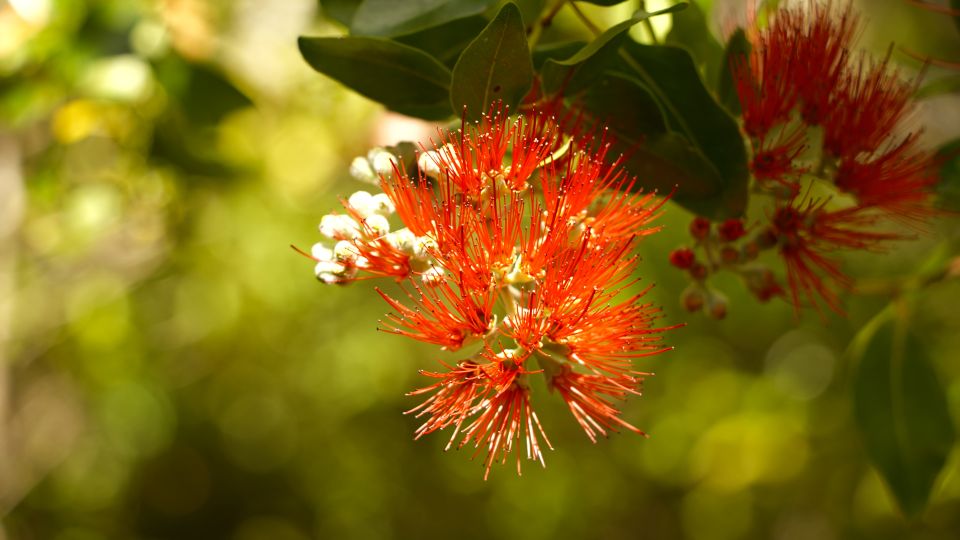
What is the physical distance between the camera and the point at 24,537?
382 centimetres

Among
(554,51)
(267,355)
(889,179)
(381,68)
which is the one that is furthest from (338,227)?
(267,355)

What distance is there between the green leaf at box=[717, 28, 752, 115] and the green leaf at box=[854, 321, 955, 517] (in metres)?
0.57

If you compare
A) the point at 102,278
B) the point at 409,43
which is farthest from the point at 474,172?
the point at 102,278

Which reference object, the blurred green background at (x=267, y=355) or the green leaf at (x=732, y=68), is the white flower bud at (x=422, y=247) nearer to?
the green leaf at (x=732, y=68)

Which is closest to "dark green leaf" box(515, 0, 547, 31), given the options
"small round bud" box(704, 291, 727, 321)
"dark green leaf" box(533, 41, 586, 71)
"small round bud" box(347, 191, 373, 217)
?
"dark green leaf" box(533, 41, 586, 71)

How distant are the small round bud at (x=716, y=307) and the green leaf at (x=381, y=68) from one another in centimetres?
38

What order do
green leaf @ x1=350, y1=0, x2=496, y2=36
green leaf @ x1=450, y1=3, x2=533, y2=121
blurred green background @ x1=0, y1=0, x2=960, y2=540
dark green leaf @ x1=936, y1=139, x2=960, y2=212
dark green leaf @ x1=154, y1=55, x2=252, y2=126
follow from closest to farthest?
green leaf @ x1=450, y1=3, x2=533, y2=121 < green leaf @ x1=350, y1=0, x2=496, y2=36 < dark green leaf @ x1=936, y1=139, x2=960, y2=212 < dark green leaf @ x1=154, y1=55, x2=252, y2=126 < blurred green background @ x1=0, y1=0, x2=960, y2=540

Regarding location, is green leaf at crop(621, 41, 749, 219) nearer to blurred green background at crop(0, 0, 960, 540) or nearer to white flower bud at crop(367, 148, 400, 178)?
white flower bud at crop(367, 148, 400, 178)

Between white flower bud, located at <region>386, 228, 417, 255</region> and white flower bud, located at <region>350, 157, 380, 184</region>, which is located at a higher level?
white flower bud, located at <region>350, 157, 380, 184</region>

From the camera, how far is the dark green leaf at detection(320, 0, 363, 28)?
988mm

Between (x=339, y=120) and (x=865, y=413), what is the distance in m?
2.13

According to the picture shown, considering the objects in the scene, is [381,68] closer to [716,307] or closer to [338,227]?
[338,227]

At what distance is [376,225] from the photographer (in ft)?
2.75

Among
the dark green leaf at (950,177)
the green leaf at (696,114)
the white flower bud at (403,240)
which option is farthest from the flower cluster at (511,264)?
the dark green leaf at (950,177)
